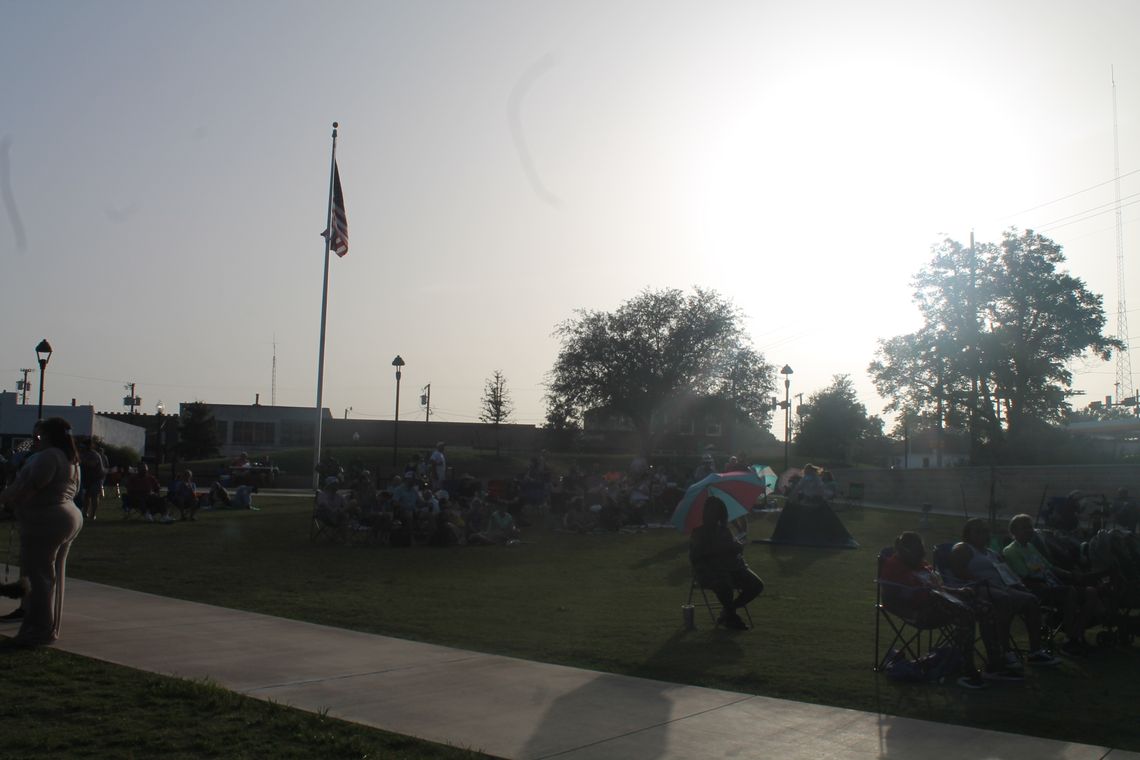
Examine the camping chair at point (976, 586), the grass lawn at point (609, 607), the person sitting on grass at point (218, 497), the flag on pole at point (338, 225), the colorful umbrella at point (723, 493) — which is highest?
the flag on pole at point (338, 225)

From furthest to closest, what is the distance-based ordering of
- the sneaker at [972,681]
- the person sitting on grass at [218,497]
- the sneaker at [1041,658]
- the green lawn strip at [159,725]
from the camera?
the person sitting on grass at [218,497]
the sneaker at [1041,658]
the sneaker at [972,681]
the green lawn strip at [159,725]

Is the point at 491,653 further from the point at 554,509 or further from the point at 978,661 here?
the point at 554,509

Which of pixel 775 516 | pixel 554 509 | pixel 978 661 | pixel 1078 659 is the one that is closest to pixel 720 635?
pixel 978 661

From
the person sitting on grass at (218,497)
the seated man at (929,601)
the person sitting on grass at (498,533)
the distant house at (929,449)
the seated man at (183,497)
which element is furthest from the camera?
the distant house at (929,449)

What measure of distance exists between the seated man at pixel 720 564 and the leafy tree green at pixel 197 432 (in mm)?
64954

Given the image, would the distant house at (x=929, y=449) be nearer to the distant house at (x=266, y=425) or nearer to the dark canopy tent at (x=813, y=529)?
the distant house at (x=266, y=425)

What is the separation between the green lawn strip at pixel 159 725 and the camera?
5332 mm

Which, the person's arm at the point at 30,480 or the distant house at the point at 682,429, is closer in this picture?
the person's arm at the point at 30,480

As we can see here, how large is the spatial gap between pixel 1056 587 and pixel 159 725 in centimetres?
776

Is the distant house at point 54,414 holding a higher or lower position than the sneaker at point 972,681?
higher

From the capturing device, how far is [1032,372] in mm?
51125

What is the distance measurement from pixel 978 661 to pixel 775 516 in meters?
20.2

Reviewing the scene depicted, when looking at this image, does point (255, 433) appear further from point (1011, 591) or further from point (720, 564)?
point (1011, 591)

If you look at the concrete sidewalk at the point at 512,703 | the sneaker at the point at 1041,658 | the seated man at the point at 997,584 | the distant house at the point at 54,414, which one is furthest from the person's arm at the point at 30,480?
the distant house at the point at 54,414
